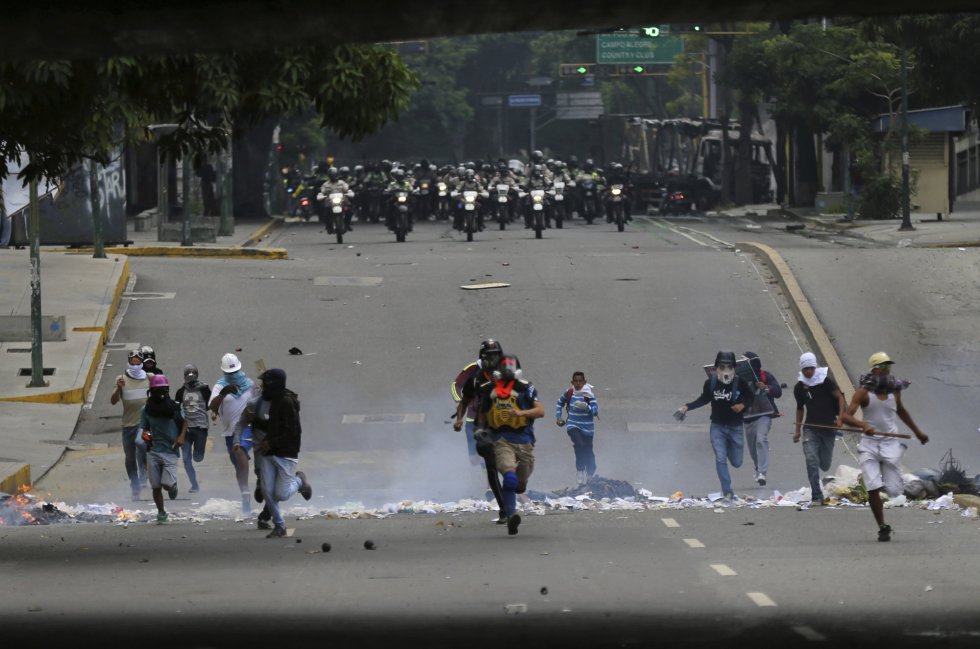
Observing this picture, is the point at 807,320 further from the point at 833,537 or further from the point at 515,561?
the point at 515,561

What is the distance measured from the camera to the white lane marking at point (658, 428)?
21688 mm

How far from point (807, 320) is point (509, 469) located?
12878 mm

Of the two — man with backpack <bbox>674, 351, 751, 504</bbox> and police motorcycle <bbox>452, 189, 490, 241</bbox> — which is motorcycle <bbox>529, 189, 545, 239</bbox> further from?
man with backpack <bbox>674, 351, 751, 504</bbox>

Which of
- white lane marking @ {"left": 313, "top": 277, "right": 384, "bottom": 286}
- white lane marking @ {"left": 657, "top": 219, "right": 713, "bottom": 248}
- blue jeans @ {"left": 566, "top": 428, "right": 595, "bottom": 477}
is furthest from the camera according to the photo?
white lane marking @ {"left": 657, "top": 219, "right": 713, "bottom": 248}

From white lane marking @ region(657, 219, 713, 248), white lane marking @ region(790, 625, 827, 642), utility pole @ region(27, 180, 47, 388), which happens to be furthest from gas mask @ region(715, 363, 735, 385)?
white lane marking @ region(657, 219, 713, 248)

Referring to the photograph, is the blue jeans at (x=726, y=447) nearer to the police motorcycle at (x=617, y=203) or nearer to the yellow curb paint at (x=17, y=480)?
the yellow curb paint at (x=17, y=480)

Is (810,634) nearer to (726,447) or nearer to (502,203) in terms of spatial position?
(726,447)

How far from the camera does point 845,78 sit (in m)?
51.2

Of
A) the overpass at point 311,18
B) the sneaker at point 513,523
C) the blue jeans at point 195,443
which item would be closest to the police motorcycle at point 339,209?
the blue jeans at point 195,443

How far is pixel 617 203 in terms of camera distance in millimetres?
46500

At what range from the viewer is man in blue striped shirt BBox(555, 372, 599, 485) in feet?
61.5

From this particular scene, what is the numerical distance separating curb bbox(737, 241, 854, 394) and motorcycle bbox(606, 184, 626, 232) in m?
12.4

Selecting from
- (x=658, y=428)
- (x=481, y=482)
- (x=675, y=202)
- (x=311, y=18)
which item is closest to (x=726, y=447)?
(x=481, y=482)

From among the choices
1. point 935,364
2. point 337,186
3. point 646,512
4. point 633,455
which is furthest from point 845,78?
point 646,512
